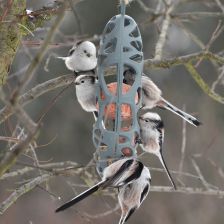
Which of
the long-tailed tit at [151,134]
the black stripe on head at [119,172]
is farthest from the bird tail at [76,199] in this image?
the long-tailed tit at [151,134]

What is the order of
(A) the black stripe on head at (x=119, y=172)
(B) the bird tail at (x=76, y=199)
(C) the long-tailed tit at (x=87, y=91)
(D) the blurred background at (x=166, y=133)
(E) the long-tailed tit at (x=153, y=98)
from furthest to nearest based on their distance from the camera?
(D) the blurred background at (x=166, y=133)
(E) the long-tailed tit at (x=153, y=98)
(C) the long-tailed tit at (x=87, y=91)
(A) the black stripe on head at (x=119, y=172)
(B) the bird tail at (x=76, y=199)

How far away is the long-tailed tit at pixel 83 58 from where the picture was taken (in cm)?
349

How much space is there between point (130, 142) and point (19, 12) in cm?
88

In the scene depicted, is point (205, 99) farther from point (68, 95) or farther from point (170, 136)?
point (68, 95)

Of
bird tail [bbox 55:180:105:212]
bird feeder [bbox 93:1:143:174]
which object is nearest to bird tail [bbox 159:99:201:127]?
bird feeder [bbox 93:1:143:174]

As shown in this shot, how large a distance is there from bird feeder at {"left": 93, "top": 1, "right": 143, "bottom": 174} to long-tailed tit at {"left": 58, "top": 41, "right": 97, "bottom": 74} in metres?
0.15

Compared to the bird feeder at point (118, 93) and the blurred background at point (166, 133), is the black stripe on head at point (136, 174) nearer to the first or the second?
the bird feeder at point (118, 93)

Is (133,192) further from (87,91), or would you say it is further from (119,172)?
(87,91)

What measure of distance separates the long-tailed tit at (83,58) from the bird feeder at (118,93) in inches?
6.0

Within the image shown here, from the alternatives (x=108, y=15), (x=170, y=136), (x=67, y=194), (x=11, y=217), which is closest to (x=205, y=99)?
(x=170, y=136)

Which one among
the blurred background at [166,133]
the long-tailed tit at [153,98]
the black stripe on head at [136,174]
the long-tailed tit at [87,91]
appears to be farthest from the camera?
the blurred background at [166,133]

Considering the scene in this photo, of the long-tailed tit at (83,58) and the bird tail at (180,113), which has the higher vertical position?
the long-tailed tit at (83,58)

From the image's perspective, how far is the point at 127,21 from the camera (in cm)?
338

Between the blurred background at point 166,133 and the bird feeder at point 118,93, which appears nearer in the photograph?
the bird feeder at point 118,93
